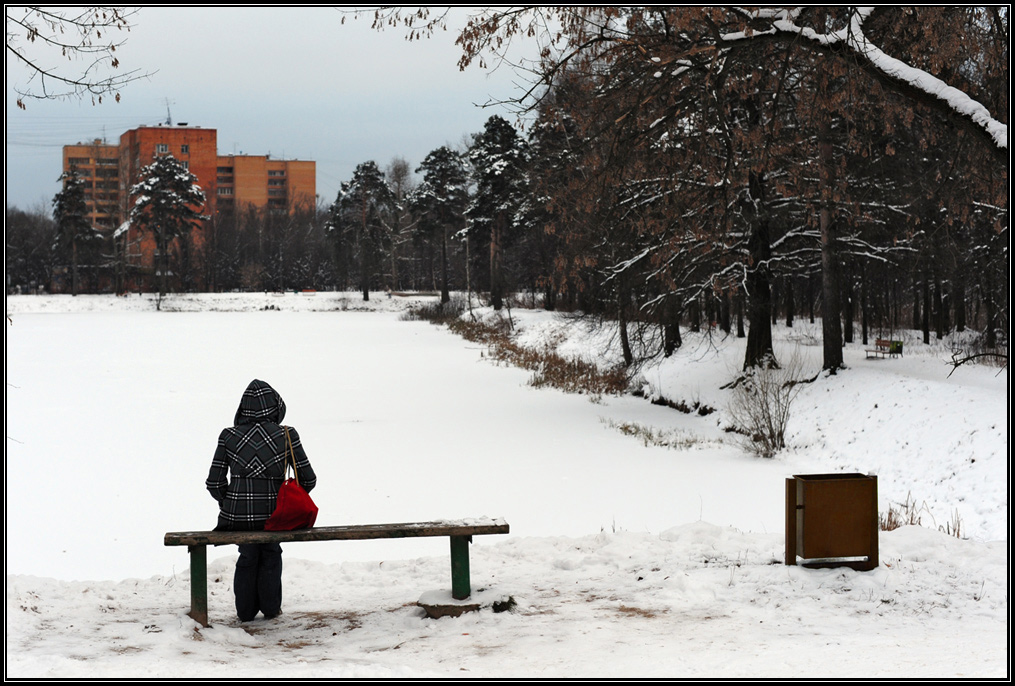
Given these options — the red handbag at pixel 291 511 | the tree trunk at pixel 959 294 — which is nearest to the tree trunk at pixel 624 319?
the tree trunk at pixel 959 294

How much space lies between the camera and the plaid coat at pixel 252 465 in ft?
19.5

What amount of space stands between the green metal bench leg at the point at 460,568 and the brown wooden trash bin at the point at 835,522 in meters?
2.54

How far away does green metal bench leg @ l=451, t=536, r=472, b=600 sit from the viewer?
6.12m

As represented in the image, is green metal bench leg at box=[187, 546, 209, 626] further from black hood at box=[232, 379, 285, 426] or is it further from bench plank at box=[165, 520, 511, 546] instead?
black hood at box=[232, 379, 285, 426]

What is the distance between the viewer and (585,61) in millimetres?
8539

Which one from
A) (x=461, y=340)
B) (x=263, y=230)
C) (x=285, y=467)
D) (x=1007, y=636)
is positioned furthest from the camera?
(x=263, y=230)

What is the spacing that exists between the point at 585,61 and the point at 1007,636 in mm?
5983

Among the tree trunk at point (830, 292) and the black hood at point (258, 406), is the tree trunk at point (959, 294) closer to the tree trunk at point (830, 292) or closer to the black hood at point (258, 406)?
the tree trunk at point (830, 292)

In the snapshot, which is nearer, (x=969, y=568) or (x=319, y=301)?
(x=969, y=568)

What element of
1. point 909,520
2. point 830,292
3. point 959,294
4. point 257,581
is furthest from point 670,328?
point 257,581

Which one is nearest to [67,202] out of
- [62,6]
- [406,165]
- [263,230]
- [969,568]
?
[263,230]

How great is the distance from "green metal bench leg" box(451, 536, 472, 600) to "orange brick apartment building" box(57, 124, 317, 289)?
36.8m

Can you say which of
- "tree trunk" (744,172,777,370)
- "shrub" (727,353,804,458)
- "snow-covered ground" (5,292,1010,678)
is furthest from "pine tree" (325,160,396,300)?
"shrub" (727,353,804,458)

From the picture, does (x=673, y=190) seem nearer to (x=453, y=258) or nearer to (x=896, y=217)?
(x=896, y=217)
